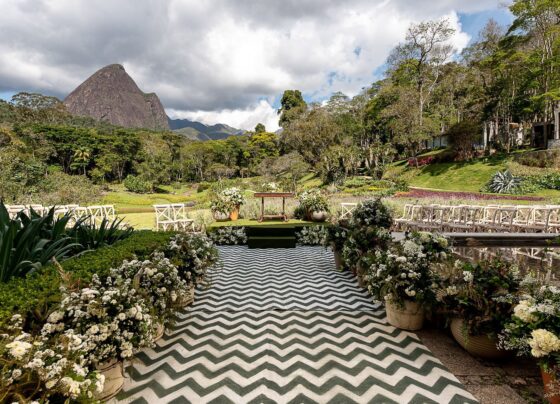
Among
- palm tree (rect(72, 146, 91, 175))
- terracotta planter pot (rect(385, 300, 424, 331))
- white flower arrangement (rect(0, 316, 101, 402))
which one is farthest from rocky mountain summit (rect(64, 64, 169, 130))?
white flower arrangement (rect(0, 316, 101, 402))

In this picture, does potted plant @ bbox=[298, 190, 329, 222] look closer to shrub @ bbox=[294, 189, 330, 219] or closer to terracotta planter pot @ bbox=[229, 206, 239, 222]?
shrub @ bbox=[294, 189, 330, 219]

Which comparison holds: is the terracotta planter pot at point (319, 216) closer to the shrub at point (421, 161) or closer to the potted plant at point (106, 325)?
the potted plant at point (106, 325)

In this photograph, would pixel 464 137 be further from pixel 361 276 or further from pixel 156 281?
pixel 156 281

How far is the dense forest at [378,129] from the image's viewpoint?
65.4ft

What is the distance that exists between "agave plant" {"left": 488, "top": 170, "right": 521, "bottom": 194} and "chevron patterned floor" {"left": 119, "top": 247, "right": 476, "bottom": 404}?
54.2 feet

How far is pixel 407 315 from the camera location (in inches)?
122

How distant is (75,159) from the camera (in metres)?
32.9

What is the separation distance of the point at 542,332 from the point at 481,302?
27.2 inches

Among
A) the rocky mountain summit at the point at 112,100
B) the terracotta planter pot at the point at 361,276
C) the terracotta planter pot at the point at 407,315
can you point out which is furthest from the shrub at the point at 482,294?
the rocky mountain summit at the point at 112,100

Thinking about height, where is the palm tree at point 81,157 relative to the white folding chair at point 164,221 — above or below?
above

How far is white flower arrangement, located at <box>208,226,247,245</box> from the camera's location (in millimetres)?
8172

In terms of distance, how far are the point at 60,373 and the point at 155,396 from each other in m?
1.08

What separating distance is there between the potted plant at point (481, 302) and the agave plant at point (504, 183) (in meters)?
17.1

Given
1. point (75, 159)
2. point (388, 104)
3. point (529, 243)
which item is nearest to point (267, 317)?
point (529, 243)
